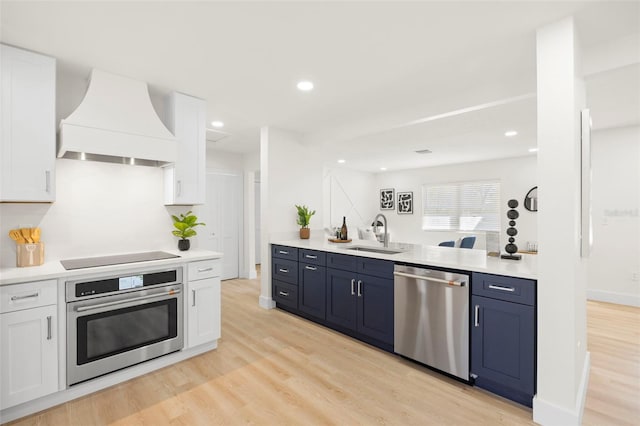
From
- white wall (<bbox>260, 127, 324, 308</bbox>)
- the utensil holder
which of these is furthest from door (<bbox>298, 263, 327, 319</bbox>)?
the utensil holder

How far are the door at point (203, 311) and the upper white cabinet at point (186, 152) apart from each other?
831 millimetres

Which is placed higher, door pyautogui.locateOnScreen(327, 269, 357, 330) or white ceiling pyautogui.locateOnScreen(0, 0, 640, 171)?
white ceiling pyautogui.locateOnScreen(0, 0, 640, 171)

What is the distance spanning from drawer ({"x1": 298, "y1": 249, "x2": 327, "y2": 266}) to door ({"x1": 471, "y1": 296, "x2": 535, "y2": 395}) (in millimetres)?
1614

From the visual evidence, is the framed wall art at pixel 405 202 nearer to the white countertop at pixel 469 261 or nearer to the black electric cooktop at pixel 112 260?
the white countertop at pixel 469 261

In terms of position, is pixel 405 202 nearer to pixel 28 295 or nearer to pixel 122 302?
pixel 122 302

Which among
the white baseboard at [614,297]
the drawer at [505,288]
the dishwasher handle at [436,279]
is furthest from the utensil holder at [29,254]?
the white baseboard at [614,297]

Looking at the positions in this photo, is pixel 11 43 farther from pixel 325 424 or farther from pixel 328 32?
pixel 325 424

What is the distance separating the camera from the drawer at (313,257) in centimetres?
343

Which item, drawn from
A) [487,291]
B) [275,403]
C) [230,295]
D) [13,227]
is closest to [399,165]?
[230,295]

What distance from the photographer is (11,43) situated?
209 centimetres

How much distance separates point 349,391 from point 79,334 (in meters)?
1.96

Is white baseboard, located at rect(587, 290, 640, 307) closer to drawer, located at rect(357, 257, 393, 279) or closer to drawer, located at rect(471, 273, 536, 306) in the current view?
drawer, located at rect(471, 273, 536, 306)

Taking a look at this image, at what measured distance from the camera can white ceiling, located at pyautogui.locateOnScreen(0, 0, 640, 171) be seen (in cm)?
178

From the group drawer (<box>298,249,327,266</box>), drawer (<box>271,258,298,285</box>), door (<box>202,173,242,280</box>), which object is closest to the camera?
drawer (<box>298,249,327,266</box>)
